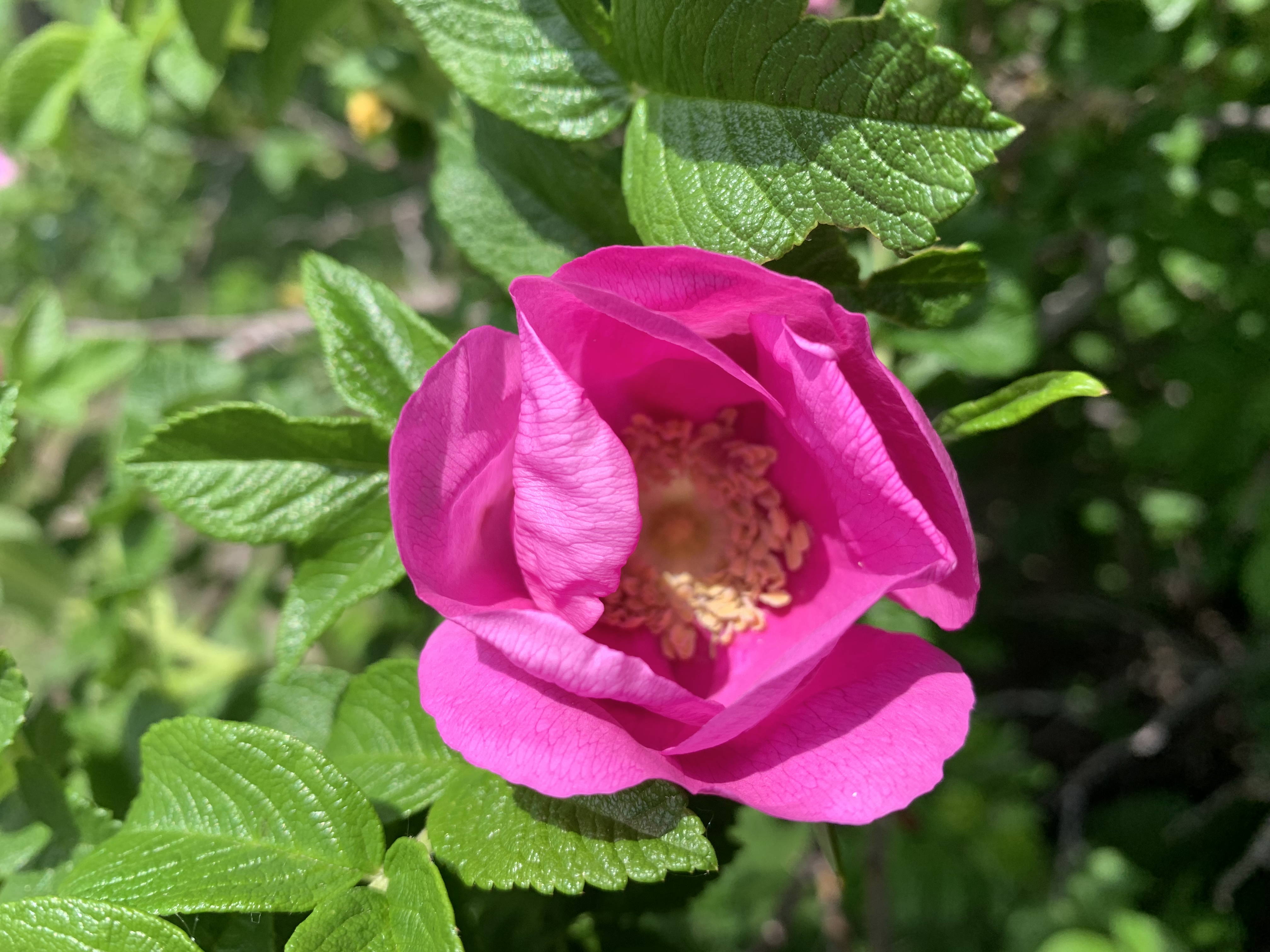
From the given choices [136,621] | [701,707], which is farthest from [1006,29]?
[136,621]

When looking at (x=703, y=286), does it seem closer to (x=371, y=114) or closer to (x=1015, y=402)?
(x=1015, y=402)

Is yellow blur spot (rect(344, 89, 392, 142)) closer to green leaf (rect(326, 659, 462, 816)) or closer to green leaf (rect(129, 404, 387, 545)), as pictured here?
green leaf (rect(129, 404, 387, 545))

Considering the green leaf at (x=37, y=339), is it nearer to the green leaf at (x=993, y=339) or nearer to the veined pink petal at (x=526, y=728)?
the veined pink petal at (x=526, y=728)

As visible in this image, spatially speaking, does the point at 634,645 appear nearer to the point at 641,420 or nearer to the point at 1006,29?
the point at 641,420

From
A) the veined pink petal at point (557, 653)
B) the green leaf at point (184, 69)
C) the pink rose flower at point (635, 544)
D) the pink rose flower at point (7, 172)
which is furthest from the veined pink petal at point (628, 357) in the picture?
the pink rose flower at point (7, 172)

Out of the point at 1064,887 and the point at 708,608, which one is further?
the point at 1064,887

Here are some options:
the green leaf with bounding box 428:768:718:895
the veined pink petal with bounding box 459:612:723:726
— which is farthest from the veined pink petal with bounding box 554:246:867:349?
the green leaf with bounding box 428:768:718:895
